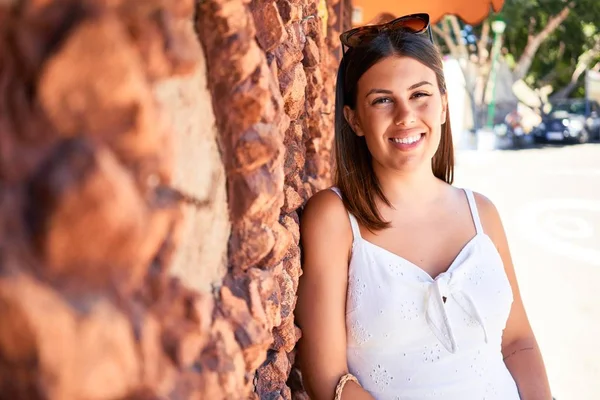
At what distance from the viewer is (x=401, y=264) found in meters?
1.81

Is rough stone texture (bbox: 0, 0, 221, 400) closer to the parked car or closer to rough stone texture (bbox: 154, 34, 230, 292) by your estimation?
rough stone texture (bbox: 154, 34, 230, 292)

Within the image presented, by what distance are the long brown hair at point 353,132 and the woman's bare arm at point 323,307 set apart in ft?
0.43

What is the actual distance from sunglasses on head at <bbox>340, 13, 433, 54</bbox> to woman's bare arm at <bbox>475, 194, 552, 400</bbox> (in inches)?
23.9

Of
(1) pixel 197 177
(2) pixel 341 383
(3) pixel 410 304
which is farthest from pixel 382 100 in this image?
(1) pixel 197 177

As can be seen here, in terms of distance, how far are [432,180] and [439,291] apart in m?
0.50

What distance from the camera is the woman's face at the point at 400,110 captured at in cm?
188

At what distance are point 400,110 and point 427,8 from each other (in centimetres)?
291

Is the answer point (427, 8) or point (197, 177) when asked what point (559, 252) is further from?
point (197, 177)

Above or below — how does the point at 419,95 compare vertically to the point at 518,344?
above

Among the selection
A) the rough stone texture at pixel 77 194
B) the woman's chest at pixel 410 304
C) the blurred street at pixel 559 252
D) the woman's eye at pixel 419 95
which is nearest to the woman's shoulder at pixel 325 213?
the woman's chest at pixel 410 304

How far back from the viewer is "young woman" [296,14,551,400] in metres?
1.74

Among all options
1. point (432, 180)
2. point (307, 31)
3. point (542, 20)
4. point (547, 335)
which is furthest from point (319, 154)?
point (542, 20)

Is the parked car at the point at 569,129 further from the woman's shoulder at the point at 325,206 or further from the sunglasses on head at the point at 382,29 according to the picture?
the woman's shoulder at the point at 325,206

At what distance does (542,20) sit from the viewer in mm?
20703
